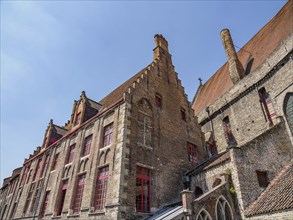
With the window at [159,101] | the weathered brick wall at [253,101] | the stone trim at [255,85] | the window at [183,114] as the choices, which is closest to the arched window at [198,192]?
the weathered brick wall at [253,101]

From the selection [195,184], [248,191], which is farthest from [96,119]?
[248,191]

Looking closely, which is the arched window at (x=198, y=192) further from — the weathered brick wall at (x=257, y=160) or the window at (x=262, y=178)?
the window at (x=262, y=178)

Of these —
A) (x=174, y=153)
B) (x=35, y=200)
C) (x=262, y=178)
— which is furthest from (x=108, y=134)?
(x=35, y=200)

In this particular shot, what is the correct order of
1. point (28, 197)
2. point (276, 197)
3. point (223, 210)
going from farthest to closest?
1. point (28, 197)
2. point (223, 210)
3. point (276, 197)

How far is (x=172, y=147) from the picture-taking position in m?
13.4

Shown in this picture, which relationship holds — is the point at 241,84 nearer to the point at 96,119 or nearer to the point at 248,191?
the point at 248,191

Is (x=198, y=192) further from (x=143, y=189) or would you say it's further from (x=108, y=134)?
(x=108, y=134)

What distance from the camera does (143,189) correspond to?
10.6 metres

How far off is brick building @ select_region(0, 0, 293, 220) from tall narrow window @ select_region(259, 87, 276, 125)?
0.22 feet

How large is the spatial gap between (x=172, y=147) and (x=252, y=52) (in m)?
12.3

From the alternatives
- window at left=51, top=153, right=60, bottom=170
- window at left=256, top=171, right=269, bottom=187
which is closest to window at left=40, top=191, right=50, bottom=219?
window at left=51, top=153, right=60, bottom=170

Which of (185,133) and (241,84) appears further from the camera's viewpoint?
(241,84)

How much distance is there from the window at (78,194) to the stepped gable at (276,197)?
849 centimetres

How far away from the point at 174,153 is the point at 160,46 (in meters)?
9.21
